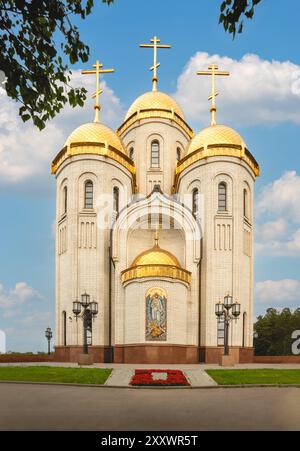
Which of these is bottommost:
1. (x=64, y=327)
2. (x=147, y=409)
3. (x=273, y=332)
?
(x=273, y=332)

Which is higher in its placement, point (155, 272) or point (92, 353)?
point (155, 272)

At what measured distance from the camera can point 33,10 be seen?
937 centimetres

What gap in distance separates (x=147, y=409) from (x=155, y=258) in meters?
20.4

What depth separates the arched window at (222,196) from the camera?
113ft

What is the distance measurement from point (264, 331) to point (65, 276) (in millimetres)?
25130

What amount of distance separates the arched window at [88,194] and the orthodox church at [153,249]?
0.19 feet

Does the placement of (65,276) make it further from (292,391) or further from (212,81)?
(292,391)

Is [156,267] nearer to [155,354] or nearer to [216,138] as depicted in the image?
[155,354]

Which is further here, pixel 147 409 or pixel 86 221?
pixel 86 221

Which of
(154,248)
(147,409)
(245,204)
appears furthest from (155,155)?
(147,409)

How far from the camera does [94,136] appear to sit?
35844 millimetres

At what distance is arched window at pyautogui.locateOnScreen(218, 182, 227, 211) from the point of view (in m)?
34.6

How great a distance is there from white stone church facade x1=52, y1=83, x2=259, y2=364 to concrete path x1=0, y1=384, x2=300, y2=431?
15.6m

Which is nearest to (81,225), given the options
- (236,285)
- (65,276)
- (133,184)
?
(65,276)
